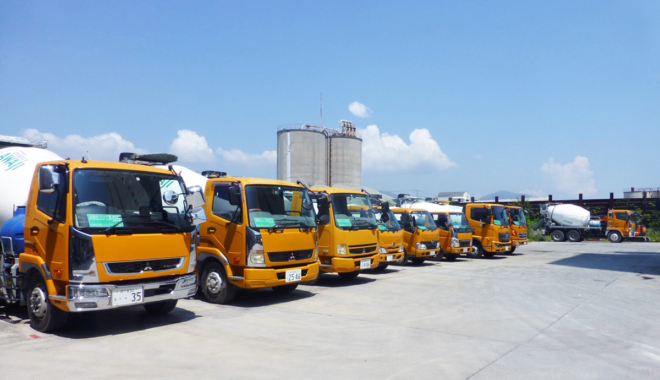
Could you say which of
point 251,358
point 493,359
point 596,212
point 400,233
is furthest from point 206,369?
point 596,212

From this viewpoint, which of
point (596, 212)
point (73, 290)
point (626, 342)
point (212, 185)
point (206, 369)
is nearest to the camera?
point (206, 369)

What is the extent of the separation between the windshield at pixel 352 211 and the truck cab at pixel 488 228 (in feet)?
31.3

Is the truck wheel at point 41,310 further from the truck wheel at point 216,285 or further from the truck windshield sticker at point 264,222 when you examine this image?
the truck windshield sticker at point 264,222

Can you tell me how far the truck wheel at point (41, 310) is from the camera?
6.51 meters

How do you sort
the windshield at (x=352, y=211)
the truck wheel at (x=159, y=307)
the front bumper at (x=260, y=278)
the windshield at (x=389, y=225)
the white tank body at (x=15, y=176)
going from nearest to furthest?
the truck wheel at (x=159, y=307)
the white tank body at (x=15, y=176)
the front bumper at (x=260, y=278)
the windshield at (x=352, y=211)
the windshield at (x=389, y=225)

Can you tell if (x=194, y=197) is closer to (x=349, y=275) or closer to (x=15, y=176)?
(x=15, y=176)

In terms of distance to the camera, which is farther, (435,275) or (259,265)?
(435,275)

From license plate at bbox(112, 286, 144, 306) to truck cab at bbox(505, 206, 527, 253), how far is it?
18.6 metres

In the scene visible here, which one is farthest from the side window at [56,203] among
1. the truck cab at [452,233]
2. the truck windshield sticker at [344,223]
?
the truck cab at [452,233]

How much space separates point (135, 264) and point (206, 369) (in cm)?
209

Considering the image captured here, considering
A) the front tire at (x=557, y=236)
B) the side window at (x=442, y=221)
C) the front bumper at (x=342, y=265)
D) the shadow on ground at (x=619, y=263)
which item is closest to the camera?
the front bumper at (x=342, y=265)

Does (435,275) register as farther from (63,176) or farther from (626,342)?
(63,176)

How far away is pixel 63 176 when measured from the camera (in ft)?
21.2

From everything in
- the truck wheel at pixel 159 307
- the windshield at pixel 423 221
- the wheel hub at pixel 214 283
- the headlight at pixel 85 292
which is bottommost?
the truck wheel at pixel 159 307
